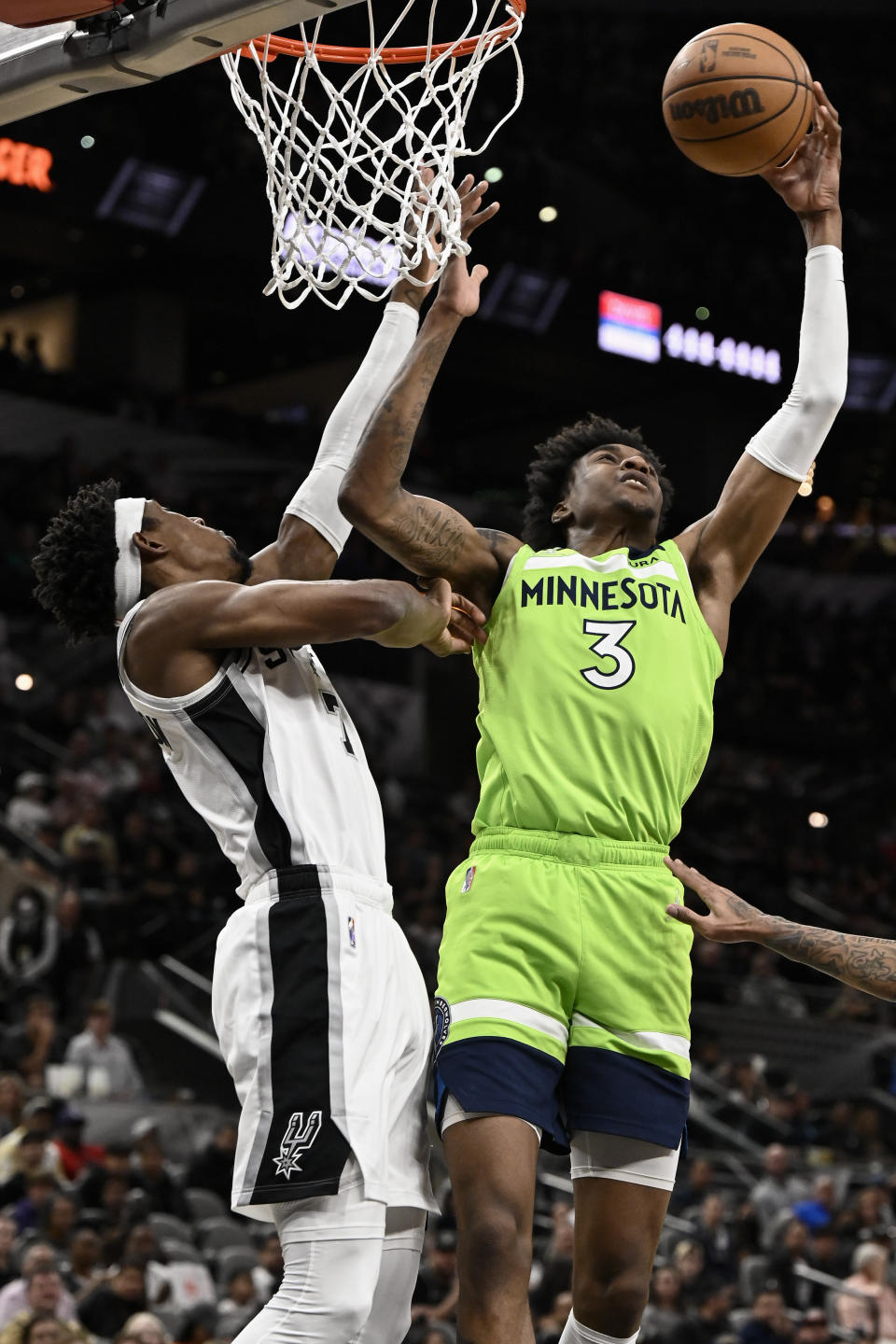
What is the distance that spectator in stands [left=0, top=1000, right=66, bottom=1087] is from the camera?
1032 centimetres

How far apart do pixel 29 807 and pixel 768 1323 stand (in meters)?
6.84

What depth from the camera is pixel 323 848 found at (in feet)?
12.2

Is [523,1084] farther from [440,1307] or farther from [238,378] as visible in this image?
[238,378]

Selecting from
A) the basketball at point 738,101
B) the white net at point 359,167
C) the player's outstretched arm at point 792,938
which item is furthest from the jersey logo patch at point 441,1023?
the basketball at point 738,101

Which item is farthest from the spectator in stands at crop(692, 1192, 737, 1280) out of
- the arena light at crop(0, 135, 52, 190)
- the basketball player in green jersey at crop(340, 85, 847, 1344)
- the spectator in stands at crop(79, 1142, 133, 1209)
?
the arena light at crop(0, 135, 52, 190)

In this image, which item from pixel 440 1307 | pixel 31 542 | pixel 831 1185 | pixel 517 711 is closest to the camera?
pixel 517 711

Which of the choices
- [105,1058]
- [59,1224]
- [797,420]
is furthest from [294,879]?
[105,1058]

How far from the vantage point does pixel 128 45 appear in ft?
12.4

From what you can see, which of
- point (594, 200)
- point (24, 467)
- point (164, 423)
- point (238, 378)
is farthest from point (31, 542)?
point (594, 200)

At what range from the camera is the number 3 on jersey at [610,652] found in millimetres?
3889

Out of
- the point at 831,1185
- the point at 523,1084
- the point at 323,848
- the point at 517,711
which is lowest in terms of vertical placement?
the point at 831,1185

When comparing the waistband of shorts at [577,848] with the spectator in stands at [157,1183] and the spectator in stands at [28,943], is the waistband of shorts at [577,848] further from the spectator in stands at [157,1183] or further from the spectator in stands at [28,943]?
the spectator in stands at [28,943]

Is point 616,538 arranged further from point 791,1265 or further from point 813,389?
point 791,1265

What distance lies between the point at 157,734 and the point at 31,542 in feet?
45.0
